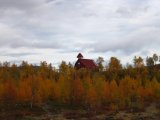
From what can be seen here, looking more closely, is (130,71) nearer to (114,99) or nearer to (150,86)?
(150,86)

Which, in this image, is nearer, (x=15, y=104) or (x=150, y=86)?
(x=15, y=104)

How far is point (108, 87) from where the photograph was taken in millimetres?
89750

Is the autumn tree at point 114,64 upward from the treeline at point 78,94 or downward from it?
upward

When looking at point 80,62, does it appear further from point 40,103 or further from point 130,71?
point 40,103

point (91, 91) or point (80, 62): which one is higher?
point (80, 62)

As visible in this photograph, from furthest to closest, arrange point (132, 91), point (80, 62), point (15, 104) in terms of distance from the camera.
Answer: point (80, 62), point (132, 91), point (15, 104)

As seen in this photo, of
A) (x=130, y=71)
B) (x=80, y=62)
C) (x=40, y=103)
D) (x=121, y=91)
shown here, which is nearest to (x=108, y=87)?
(x=121, y=91)

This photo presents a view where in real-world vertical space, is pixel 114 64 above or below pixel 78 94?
above

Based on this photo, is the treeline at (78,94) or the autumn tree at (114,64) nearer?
the treeline at (78,94)

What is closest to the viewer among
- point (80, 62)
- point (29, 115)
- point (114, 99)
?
point (29, 115)

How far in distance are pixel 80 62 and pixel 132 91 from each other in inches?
2562

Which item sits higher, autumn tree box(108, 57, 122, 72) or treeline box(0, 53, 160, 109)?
autumn tree box(108, 57, 122, 72)

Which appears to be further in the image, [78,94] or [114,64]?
[114,64]

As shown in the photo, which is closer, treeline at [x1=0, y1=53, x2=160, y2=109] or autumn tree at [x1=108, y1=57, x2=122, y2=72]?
treeline at [x1=0, y1=53, x2=160, y2=109]
